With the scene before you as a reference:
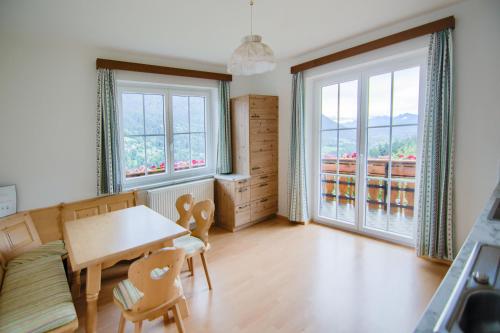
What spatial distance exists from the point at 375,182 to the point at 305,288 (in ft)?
5.88

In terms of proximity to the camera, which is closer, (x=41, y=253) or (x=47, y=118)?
(x=41, y=253)

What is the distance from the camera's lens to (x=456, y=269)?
37.5 inches

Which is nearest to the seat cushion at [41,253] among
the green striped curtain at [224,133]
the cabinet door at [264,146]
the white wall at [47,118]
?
the white wall at [47,118]

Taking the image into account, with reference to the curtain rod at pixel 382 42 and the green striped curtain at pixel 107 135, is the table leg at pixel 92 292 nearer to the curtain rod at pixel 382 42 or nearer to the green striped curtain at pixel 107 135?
the green striped curtain at pixel 107 135

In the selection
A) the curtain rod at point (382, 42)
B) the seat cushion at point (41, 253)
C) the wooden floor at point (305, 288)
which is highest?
the curtain rod at point (382, 42)

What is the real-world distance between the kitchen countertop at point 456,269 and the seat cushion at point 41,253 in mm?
2715

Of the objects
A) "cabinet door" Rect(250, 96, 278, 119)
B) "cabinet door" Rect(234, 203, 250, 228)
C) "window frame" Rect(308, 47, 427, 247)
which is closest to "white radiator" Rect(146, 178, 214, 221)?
"cabinet door" Rect(234, 203, 250, 228)

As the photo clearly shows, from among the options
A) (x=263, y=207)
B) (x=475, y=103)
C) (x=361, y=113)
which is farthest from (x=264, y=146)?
(x=475, y=103)

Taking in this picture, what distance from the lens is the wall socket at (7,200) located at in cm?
259

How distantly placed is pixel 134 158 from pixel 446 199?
12.2 feet

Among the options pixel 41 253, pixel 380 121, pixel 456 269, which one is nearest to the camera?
pixel 456 269

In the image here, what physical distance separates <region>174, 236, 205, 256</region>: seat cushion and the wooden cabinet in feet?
4.68

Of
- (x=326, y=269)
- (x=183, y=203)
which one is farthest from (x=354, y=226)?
(x=183, y=203)

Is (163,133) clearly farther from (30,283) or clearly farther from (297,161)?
(30,283)
